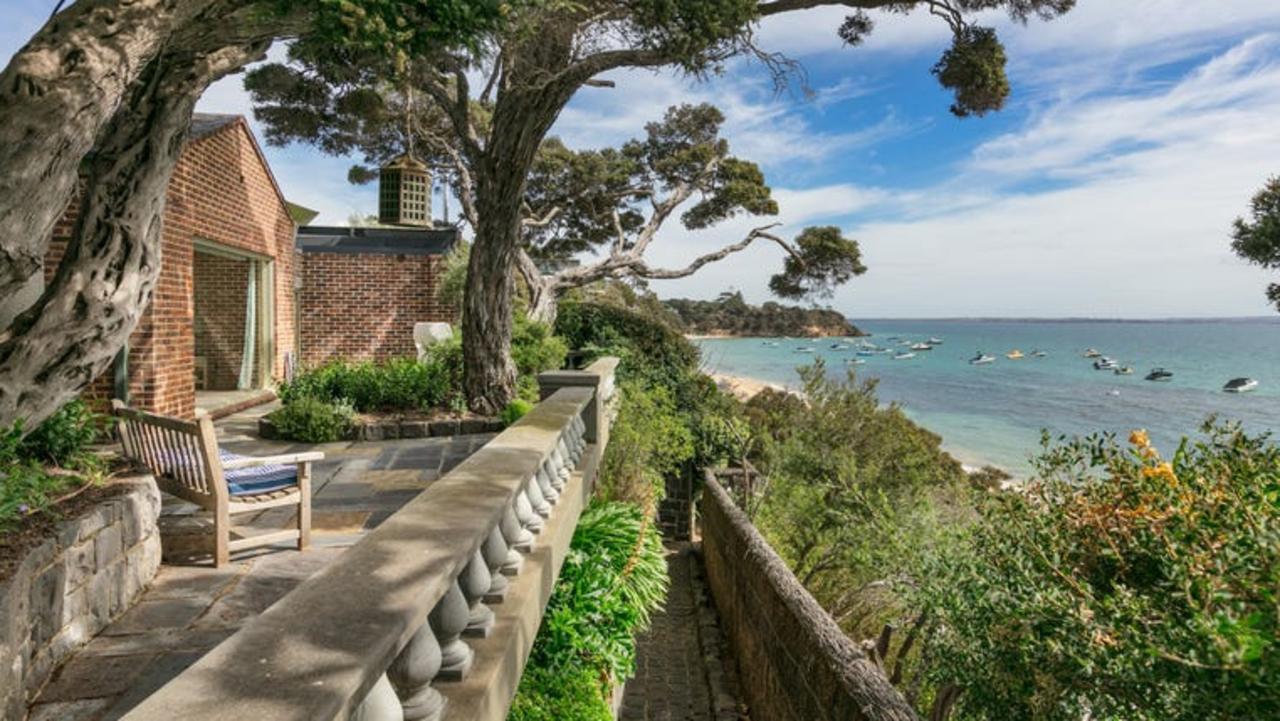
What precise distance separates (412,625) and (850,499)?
829 centimetres

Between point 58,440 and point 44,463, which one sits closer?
point 44,463

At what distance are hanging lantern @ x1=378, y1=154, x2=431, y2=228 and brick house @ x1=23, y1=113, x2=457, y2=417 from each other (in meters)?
0.05

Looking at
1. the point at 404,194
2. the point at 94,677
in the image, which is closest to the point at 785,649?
the point at 94,677

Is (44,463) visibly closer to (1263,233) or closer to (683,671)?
(683,671)

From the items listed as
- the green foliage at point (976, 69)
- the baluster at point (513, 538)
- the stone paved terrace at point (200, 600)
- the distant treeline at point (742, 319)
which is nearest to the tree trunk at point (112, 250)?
the stone paved terrace at point (200, 600)

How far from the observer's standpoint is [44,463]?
13.6ft

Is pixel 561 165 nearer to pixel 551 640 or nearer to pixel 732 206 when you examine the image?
pixel 732 206

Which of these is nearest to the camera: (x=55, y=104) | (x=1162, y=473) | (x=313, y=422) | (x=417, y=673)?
(x=417, y=673)

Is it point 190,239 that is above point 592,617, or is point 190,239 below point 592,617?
above

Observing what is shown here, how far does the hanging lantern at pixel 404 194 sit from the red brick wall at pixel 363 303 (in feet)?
5.48

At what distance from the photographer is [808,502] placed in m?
10.4

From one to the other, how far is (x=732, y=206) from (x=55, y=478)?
1765 cm

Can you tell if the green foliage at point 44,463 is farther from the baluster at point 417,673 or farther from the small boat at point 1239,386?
the small boat at point 1239,386

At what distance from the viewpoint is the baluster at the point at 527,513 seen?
3.03 m
